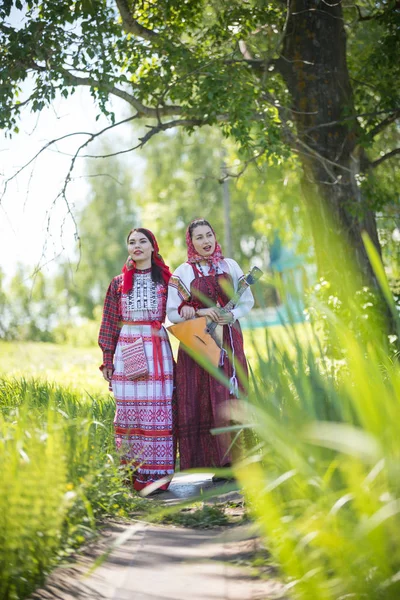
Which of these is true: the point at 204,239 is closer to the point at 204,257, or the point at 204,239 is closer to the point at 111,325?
the point at 204,257

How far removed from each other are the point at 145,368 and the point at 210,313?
618mm

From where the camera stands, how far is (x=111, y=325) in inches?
252

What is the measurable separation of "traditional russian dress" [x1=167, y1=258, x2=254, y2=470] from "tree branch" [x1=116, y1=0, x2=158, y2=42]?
11.8 feet

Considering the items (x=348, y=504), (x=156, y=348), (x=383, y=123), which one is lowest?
(x=348, y=504)

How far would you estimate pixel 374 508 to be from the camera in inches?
98.4

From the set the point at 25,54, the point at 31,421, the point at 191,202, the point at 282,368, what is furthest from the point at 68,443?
the point at 191,202

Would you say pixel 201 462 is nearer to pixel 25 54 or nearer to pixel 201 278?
pixel 201 278

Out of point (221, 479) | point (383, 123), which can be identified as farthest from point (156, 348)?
point (383, 123)

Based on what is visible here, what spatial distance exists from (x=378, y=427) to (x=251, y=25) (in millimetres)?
7617

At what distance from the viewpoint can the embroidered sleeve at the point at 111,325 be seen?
20.9 ft

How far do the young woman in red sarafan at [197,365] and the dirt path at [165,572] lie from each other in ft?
6.29

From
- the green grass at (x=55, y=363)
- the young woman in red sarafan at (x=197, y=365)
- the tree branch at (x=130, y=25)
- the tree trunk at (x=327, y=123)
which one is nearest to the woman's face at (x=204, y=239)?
the young woman in red sarafan at (x=197, y=365)

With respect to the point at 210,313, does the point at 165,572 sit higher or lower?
lower

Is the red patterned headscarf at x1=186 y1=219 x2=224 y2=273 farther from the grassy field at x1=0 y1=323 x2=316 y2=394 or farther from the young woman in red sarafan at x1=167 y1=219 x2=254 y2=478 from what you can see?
the grassy field at x1=0 y1=323 x2=316 y2=394
